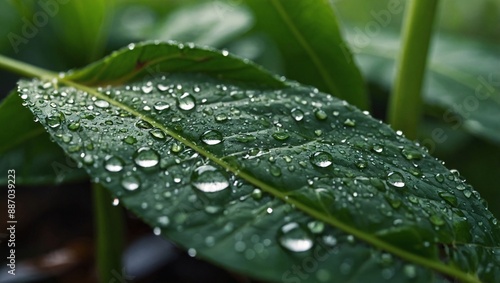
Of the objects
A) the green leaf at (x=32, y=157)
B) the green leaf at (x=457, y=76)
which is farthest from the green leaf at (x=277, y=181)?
the green leaf at (x=457, y=76)

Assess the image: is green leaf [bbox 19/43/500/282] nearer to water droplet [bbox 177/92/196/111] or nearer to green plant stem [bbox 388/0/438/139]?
water droplet [bbox 177/92/196/111]

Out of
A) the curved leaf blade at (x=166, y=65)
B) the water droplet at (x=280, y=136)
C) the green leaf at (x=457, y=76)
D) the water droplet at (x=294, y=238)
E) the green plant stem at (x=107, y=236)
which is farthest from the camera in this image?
the green leaf at (x=457, y=76)

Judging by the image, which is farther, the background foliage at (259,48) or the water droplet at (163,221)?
the background foliage at (259,48)

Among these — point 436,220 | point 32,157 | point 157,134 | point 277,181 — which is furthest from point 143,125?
point 32,157

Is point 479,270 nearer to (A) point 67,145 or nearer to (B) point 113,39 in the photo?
(A) point 67,145

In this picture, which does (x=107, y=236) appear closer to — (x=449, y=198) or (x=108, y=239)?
(x=108, y=239)

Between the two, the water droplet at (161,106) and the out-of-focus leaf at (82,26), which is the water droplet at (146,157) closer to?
the water droplet at (161,106)
